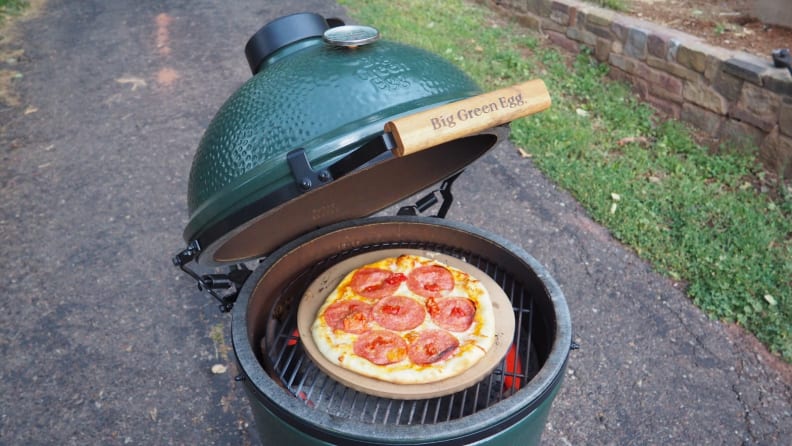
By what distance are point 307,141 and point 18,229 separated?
14.6 feet

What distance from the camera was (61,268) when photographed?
4.50 m

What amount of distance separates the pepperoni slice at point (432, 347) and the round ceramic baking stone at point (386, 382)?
11 centimetres

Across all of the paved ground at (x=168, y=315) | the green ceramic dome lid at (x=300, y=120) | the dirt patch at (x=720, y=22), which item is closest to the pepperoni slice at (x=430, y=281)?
the green ceramic dome lid at (x=300, y=120)

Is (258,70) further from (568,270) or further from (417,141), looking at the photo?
(568,270)

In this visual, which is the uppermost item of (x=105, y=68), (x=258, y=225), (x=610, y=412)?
(x=258, y=225)

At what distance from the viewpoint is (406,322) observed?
229 cm

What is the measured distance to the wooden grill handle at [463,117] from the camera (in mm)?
1499

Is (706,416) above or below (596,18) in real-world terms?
below

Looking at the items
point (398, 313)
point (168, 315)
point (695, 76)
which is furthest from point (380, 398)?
point (695, 76)

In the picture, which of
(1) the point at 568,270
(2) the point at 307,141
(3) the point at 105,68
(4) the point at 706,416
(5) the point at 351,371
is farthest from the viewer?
(3) the point at 105,68

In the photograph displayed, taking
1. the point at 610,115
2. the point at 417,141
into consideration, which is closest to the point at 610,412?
the point at 417,141

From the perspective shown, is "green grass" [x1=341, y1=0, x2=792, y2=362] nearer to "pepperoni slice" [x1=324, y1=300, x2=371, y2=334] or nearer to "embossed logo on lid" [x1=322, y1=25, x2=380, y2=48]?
"pepperoni slice" [x1=324, y1=300, x2=371, y2=334]

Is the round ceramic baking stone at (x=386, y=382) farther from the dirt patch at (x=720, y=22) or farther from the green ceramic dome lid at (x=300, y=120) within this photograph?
the dirt patch at (x=720, y=22)

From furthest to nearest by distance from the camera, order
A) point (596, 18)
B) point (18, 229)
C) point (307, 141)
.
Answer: point (596, 18), point (18, 229), point (307, 141)
